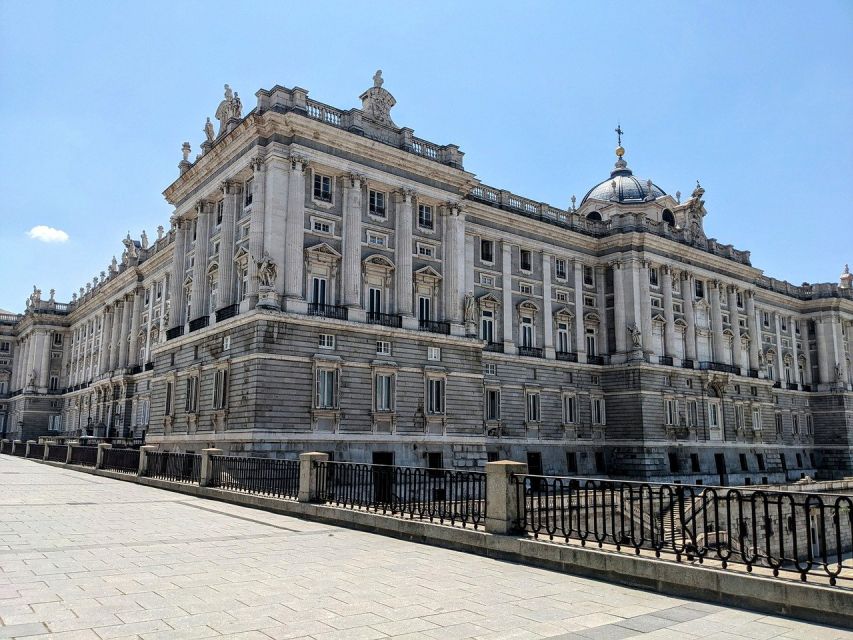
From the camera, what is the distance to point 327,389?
33.0m

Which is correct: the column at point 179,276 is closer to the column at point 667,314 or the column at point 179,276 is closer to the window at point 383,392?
the window at point 383,392

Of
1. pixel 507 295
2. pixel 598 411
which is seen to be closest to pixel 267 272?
pixel 507 295

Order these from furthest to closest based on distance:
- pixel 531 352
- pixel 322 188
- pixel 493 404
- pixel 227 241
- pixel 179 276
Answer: pixel 531 352 < pixel 493 404 < pixel 179 276 < pixel 227 241 < pixel 322 188

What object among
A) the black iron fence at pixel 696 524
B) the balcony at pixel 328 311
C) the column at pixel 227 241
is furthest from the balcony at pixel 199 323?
the black iron fence at pixel 696 524

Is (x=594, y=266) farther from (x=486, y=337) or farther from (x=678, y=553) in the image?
(x=678, y=553)

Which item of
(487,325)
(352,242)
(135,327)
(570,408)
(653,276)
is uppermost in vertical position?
(653,276)

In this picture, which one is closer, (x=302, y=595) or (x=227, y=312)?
(x=302, y=595)

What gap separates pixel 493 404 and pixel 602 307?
13.8 meters

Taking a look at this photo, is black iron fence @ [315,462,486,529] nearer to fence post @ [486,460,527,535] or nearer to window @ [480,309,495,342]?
fence post @ [486,460,527,535]

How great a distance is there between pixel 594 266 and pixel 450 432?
71.3ft

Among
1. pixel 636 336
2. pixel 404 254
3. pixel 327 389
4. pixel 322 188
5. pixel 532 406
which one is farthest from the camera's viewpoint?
pixel 636 336

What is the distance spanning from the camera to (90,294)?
79.3 meters

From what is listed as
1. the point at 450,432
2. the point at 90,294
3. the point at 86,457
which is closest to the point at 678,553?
the point at 450,432

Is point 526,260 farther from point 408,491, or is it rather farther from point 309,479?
point 408,491
